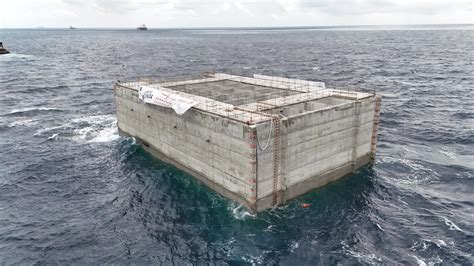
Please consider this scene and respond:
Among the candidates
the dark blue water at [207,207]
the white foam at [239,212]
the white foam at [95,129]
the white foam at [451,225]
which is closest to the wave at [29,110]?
the dark blue water at [207,207]

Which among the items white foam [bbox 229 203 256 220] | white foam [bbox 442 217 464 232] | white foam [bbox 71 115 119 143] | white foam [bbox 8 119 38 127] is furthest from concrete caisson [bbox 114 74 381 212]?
white foam [bbox 8 119 38 127]

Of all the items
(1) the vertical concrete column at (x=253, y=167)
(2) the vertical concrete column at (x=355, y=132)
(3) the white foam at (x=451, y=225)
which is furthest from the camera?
(2) the vertical concrete column at (x=355, y=132)

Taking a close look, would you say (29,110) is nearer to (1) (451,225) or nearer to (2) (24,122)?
(2) (24,122)

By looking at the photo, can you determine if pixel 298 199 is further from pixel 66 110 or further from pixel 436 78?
pixel 436 78

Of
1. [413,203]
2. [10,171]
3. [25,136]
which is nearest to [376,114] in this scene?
[413,203]

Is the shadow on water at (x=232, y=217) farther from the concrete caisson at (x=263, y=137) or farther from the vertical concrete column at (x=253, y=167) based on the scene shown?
the vertical concrete column at (x=253, y=167)

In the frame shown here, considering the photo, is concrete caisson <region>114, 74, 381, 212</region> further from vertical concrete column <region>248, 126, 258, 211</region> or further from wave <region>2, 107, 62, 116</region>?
wave <region>2, 107, 62, 116</region>
